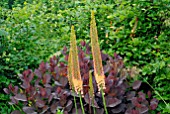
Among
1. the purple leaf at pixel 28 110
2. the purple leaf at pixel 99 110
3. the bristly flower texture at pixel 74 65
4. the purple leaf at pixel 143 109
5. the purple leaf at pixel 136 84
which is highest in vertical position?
the bristly flower texture at pixel 74 65

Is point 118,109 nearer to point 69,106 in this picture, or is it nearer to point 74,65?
point 69,106

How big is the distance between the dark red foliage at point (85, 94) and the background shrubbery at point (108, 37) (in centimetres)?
33

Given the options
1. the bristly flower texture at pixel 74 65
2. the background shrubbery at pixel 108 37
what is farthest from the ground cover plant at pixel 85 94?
the bristly flower texture at pixel 74 65

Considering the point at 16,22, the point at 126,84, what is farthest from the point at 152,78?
the point at 16,22

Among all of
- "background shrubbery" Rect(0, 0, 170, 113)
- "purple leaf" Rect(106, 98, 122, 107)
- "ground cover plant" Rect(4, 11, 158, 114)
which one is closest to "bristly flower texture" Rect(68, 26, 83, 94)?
"ground cover plant" Rect(4, 11, 158, 114)

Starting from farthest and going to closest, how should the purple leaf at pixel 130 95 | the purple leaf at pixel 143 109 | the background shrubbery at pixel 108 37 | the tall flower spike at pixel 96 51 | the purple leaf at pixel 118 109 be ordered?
the background shrubbery at pixel 108 37 → the purple leaf at pixel 130 95 → the purple leaf at pixel 118 109 → the purple leaf at pixel 143 109 → the tall flower spike at pixel 96 51

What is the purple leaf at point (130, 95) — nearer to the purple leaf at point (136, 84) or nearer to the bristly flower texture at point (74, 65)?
the purple leaf at point (136, 84)

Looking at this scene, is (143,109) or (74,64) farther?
(143,109)

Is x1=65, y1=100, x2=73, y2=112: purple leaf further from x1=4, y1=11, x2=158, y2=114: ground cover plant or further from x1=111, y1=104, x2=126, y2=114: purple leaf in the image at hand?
x1=111, y1=104, x2=126, y2=114: purple leaf

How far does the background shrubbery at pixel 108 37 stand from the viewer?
3.40m

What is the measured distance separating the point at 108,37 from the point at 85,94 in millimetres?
1087

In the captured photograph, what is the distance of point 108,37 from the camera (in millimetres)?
3707

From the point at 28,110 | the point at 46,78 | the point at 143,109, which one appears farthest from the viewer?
the point at 46,78

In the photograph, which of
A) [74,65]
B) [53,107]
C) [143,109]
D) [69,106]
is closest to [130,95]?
[143,109]
